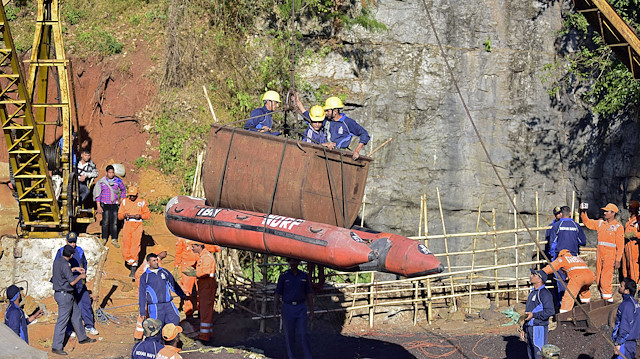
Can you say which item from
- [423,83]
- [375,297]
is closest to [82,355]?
[375,297]

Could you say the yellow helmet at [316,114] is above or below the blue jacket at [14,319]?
above

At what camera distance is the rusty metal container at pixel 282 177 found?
942cm

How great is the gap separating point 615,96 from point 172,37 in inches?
427

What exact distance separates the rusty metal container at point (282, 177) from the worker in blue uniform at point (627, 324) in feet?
12.7

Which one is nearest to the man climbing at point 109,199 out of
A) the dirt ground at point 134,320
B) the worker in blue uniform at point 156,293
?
the dirt ground at point 134,320

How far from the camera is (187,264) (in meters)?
12.7

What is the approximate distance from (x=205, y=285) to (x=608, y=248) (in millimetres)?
7633

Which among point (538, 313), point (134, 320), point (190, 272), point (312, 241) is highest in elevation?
point (312, 241)

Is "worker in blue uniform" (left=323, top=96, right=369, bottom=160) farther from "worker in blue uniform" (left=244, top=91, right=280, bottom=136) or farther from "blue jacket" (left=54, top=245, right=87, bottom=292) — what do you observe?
"blue jacket" (left=54, top=245, right=87, bottom=292)

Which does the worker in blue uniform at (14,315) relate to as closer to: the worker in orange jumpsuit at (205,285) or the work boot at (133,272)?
the worker in orange jumpsuit at (205,285)

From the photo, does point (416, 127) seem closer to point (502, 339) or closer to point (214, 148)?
point (502, 339)

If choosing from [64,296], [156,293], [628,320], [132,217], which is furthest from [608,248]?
[64,296]

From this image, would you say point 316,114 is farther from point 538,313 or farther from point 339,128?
point 538,313

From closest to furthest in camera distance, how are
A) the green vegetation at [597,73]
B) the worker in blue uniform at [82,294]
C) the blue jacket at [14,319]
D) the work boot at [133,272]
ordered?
the blue jacket at [14,319], the worker in blue uniform at [82,294], the work boot at [133,272], the green vegetation at [597,73]
